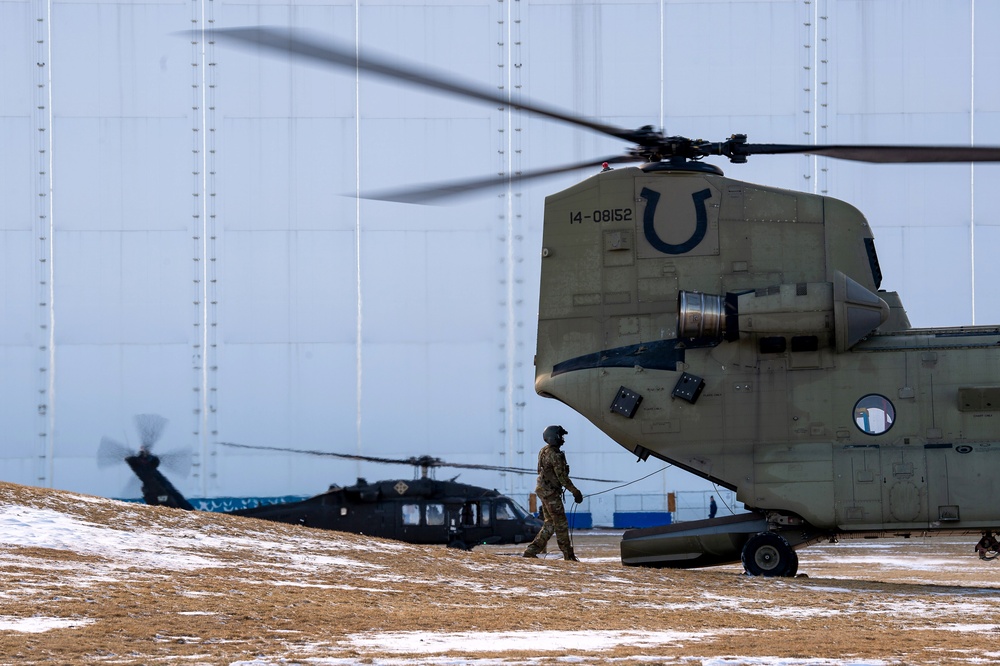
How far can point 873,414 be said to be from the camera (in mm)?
12055

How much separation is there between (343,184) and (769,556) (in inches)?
604

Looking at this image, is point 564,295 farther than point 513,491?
No

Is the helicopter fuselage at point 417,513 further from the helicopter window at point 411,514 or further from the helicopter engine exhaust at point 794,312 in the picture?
the helicopter engine exhaust at point 794,312

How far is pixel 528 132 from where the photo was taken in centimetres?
2533

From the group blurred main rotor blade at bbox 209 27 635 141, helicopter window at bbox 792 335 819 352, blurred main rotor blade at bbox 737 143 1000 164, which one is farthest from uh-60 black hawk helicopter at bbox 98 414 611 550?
blurred main rotor blade at bbox 209 27 635 141

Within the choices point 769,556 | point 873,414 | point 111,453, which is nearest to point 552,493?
point 769,556

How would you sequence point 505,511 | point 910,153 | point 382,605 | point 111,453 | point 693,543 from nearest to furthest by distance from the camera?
1. point 382,605
2. point 910,153
3. point 693,543
4. point 505,511
5. point 111,453

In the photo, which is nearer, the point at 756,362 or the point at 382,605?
the point at 382,605

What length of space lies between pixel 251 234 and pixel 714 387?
14845 mm

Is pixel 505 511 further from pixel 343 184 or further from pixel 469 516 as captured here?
pixel 343 184

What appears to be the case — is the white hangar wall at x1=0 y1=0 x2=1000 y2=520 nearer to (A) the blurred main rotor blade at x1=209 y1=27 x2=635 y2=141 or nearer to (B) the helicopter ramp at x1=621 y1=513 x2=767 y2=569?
(B) the helicopter ramp at x1=621 y1=513 x2=767 y2=569

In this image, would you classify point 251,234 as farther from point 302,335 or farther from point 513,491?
point 513,491

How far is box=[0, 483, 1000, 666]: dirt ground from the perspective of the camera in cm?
651

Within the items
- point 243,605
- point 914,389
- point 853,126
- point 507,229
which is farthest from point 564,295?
point 853,126
